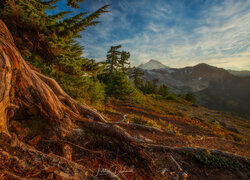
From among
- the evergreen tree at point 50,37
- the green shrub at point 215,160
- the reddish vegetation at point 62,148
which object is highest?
the evergreen tree at point 50,37

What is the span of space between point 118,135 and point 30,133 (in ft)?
7.42

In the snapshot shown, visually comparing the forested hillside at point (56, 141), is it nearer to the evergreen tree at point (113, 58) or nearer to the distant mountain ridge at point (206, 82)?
the evergreen tree at point (113, 58)

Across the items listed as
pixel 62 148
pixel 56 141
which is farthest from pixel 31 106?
pixel 62 148

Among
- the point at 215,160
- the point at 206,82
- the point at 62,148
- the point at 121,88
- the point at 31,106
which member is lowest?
the point at 215,160

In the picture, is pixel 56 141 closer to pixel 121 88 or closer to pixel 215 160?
pixel 215 160

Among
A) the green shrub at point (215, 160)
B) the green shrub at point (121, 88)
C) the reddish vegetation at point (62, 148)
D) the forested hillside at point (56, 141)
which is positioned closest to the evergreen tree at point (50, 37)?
the forested hillside at point (56, 141)

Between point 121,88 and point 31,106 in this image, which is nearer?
point 31,106

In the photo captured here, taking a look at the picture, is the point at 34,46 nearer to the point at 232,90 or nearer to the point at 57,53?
the point at 57,53

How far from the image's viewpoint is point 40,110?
282cm

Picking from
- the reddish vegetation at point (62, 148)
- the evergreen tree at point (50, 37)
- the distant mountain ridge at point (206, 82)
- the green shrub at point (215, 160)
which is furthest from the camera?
the distant mountain ridge at point (206, 82)

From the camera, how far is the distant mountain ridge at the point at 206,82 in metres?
124

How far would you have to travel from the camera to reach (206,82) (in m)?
162

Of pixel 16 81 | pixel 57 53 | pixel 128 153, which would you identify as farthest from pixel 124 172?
pixel 57 53

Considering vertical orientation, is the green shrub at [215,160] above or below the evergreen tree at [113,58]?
below
